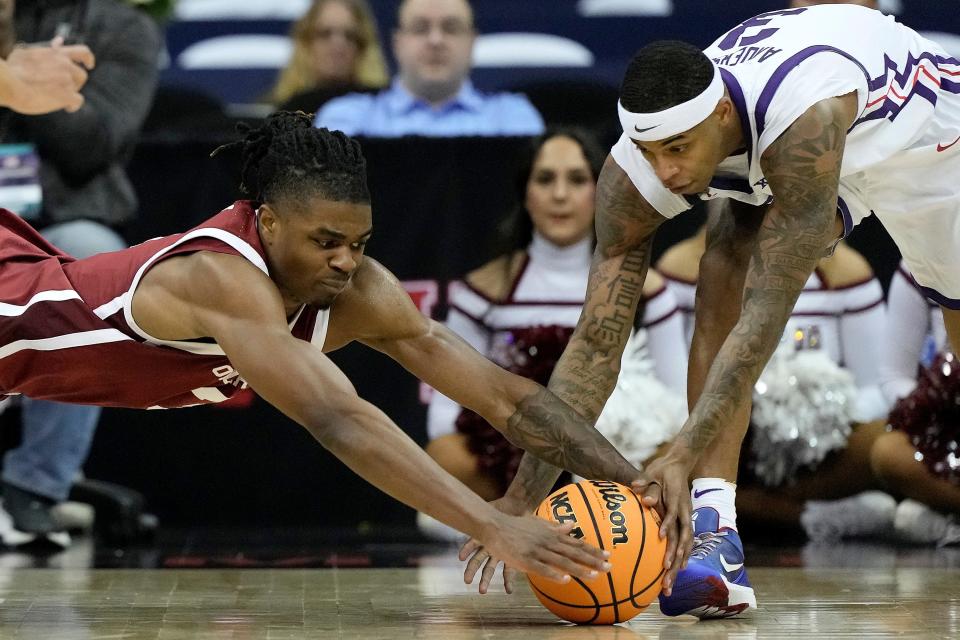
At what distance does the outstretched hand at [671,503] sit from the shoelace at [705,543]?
0.22m

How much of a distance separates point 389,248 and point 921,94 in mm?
2630

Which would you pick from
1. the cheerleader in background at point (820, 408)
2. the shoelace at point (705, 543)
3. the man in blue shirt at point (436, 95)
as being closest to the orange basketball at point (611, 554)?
the shoelace at point (705, 543)

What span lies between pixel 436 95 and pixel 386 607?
354 centimetres

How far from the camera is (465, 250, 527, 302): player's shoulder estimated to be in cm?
627

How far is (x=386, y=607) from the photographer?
4.34m

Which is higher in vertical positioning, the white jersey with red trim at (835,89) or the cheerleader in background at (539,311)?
the white jersey with red trim at (835,89)

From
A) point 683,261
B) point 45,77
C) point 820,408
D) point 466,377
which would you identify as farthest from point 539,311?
point 45,77

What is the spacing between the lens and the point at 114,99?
21.0ft

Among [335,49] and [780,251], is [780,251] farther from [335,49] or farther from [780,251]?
[335,49]

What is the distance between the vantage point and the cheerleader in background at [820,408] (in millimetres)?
6090

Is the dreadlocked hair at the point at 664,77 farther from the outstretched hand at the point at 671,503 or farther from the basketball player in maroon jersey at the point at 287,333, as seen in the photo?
the outstretched hand at the point at 671,503

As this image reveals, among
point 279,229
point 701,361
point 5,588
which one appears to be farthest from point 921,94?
point 5,588

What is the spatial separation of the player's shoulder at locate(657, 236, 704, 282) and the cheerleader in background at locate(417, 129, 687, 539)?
0.45 feet

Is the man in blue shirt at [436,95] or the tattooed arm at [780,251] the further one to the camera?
the man in blue shirt at [436,95]
